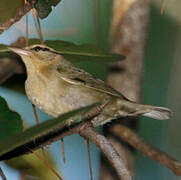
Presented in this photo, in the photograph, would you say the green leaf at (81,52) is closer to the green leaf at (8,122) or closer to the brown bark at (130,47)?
the green leaf at (8,122)

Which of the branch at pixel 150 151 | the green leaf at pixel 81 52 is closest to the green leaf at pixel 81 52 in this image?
the green leaf at pixel 81 52

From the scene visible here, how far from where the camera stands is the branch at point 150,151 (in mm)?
2499

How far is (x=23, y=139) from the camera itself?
1.17 m

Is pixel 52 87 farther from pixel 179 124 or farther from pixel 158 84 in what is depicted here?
pixel 158 84

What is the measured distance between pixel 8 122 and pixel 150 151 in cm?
146

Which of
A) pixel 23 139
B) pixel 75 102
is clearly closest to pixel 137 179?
pixel 75 102

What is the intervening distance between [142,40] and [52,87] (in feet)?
4.90

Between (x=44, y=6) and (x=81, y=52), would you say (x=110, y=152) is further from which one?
(x=44, y=6)

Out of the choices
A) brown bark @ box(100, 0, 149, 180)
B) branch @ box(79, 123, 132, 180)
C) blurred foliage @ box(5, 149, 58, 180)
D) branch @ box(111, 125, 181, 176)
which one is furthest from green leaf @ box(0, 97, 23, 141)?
brown bark @ box(100, 0, 149, 180)

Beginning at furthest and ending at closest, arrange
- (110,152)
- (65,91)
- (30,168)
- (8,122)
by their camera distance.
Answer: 1. (65,91)
2. (30,168)
3. (8,122)
4. (110,152)

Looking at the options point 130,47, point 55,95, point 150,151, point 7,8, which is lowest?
point 150,151

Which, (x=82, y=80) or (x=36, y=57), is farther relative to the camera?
(x=36, y=57)

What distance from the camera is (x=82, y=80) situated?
2859 mm

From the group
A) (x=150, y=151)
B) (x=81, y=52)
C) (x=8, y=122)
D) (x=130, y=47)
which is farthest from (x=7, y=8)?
(x=130, y=47)
